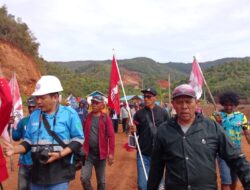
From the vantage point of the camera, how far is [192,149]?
3.43 m

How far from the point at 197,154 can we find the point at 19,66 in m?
29.3

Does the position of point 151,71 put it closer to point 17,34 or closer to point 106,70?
point 106,70

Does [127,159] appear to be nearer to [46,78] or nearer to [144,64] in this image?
[46,78]

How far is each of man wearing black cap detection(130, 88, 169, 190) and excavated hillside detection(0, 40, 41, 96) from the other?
80.0ft

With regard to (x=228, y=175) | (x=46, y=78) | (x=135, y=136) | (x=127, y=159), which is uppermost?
(x=46, y=78)

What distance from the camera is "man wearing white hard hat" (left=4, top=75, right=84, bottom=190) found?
13.8ft

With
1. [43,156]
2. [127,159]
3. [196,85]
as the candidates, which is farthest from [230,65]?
[43,156]

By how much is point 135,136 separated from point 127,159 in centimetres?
662

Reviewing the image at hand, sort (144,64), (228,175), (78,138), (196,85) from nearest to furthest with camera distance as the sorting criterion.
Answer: (78,138)
(228,175)
(196,85)
(144,64)

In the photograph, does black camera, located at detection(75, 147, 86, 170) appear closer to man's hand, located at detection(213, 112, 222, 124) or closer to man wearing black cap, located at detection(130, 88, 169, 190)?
man wearing black cap, located at detection(130, 88, 169, 190)

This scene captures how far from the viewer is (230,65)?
2788 inches

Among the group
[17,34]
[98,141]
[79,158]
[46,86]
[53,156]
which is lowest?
Result: [98,141]

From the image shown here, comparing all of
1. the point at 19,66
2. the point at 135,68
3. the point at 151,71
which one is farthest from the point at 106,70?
the point at 19,66

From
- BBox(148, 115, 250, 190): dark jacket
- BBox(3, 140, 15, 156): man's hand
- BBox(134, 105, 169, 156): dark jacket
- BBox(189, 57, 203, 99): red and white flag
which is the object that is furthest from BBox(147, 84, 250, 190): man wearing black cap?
BBox(189, 57, 203, 99): red and white flag
